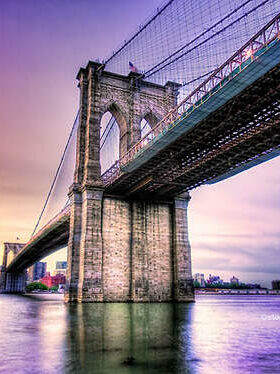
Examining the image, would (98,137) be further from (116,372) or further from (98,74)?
(116,372)

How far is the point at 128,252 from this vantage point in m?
31.7

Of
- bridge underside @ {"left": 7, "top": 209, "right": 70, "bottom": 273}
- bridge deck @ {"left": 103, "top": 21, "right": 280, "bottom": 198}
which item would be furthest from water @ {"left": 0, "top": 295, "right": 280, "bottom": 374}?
bridge underside @ {"left": 7, "top": 209, "right": 70, "bottom": 273}

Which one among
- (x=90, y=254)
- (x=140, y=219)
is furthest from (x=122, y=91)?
(x=90, y=254)

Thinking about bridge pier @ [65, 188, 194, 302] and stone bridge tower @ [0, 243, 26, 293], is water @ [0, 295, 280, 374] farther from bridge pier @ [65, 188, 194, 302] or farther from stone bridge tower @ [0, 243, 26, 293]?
stone bridge tower @ [0, 243, 26, 293]

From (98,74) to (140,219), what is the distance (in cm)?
1537

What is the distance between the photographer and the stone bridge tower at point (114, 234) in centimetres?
2989

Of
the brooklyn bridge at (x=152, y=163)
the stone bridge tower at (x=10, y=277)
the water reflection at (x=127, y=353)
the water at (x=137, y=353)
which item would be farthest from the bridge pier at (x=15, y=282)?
the water at (x=137, y=353)

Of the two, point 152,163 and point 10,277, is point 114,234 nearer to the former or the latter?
point 152,163

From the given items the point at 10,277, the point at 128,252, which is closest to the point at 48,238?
the point at 128,252

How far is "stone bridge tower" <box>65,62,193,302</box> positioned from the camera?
29.9 meters

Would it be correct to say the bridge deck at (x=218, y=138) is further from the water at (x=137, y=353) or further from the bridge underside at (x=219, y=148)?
the water at (x=137, y=353)

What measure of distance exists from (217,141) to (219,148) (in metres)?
0.57

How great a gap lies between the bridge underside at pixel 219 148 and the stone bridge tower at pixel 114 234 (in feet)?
6.73

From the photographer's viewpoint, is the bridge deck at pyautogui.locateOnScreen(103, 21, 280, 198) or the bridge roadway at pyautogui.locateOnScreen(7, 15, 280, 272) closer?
the bridge deck at pyautogui.locateOnScreen(103, 21, 280, 198)
